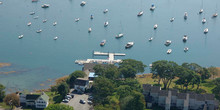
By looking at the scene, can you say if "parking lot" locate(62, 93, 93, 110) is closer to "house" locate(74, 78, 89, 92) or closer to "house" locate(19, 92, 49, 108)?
"house" locate(74, 78, 89, 92)

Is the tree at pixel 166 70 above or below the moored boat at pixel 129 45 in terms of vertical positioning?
below

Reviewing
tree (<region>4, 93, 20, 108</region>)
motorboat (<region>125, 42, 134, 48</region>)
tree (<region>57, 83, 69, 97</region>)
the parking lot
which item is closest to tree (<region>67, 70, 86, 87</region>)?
the parking lot

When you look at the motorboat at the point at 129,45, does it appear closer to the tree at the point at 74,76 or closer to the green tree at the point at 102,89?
the tree at the point at 74,76

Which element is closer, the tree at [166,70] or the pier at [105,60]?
the tree at [166,70]

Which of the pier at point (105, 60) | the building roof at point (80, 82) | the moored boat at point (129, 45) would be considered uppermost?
the moored boat at point (129, 45)

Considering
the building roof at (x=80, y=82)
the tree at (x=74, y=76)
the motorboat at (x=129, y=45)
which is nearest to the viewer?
the building roof at (x=80, y=82)

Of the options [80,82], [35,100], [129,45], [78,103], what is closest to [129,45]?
[129,45]

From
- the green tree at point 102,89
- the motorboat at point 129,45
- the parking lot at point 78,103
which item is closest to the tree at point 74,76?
the parking lot at point 78,103

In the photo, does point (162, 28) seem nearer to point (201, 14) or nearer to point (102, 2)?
point (201, 14)
